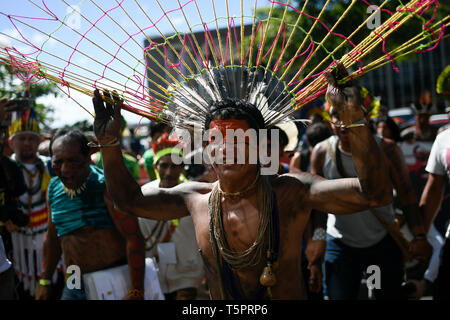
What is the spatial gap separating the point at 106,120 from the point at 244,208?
2.77 feet

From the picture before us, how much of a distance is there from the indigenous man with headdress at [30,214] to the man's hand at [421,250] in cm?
350

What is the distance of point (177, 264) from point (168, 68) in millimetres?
2314

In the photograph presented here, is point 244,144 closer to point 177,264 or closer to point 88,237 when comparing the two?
point 88,237

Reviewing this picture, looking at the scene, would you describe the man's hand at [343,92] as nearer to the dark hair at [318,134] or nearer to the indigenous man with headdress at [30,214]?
the dark hair at [318,134]

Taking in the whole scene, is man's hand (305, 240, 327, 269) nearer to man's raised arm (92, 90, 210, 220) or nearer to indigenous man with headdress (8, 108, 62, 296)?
man's raised arm (92, 90, 210, 220)

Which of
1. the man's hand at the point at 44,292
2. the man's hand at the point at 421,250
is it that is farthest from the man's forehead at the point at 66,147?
the man's hand at the point at 421,250

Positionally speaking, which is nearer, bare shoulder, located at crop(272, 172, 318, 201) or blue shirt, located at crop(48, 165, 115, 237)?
bare shoulder, located at crop(272, 172, 318, 201)

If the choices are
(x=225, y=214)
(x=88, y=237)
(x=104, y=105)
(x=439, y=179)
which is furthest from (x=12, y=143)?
(x=439, y=179)

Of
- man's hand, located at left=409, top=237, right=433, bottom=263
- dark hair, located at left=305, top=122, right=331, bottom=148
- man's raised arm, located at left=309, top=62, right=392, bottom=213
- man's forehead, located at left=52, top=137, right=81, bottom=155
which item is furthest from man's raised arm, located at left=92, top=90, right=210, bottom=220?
dark hair, located at left=305, top=122, right=331, bottom=148

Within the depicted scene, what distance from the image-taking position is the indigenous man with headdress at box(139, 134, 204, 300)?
14.7 feet

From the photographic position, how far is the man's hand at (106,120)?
252 centimetres

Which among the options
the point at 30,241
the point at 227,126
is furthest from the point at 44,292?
the point at 227,126

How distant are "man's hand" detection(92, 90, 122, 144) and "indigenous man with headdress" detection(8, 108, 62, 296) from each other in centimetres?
303

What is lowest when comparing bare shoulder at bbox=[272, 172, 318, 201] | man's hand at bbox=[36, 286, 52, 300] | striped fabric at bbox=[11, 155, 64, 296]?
man's hand at bbox=[36, 286, 52, 300]
